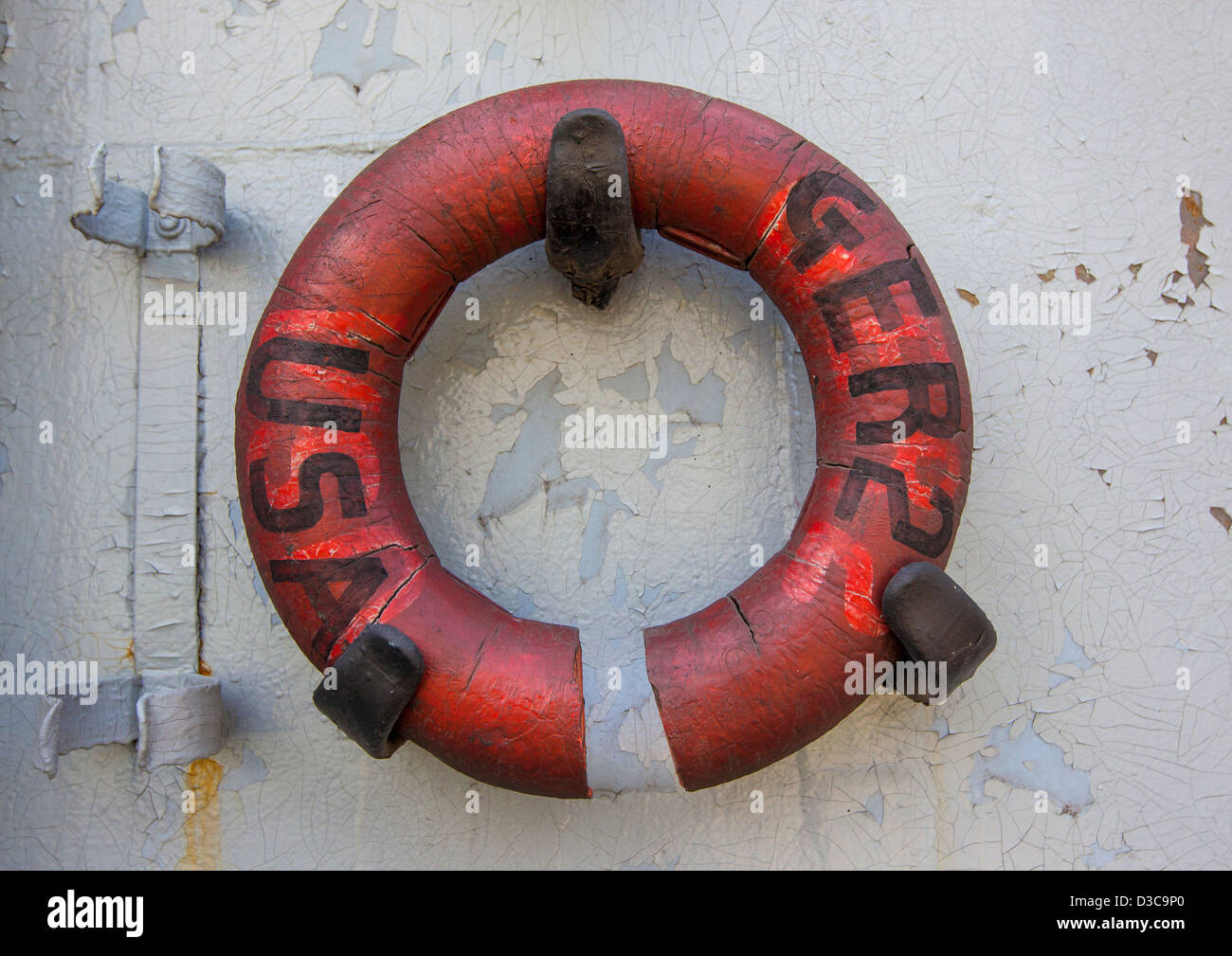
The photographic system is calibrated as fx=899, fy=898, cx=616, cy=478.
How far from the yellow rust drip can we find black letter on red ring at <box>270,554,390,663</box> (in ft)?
1.79

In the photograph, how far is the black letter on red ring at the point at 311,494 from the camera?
153cm

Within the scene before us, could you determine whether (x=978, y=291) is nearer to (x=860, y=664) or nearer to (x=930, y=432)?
(x=930, y=432)

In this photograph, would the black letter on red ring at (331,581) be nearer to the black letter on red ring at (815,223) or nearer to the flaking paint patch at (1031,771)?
the black letter on red ring at (815,223)

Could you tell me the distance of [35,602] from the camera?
6.03 ft

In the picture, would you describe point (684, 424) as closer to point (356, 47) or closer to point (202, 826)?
point (356, 47)

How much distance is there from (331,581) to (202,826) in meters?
0.70

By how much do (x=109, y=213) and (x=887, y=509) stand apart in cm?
159

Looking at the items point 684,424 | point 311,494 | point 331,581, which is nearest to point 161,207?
point 311,494

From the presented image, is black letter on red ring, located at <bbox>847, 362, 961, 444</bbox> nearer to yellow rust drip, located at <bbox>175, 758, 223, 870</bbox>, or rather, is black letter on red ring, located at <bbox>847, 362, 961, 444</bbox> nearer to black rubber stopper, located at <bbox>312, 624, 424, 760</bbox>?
black rubber stopper, located at <bbox>312, 624, 424, 760</bbox>

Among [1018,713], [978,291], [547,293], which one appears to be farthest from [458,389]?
[1018,713]

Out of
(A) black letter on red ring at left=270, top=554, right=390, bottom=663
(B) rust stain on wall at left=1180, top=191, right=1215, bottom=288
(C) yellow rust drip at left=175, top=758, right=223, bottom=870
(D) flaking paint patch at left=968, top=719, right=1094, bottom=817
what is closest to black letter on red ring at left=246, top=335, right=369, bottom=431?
(A) black letter on red ring at left=270, top=554, right=390, bottom=663

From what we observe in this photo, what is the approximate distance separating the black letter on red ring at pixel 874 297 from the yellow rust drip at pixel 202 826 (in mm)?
1500

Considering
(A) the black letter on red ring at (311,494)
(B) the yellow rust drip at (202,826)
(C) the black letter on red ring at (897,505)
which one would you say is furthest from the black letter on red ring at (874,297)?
(B) the yellow rust drip at (202,826)

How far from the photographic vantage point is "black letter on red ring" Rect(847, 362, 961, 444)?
1.54m
